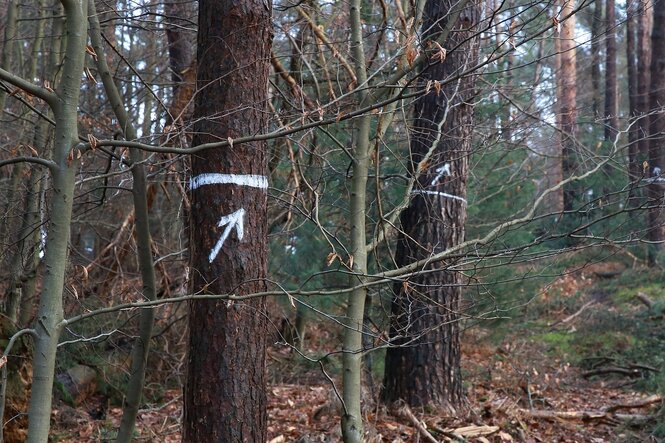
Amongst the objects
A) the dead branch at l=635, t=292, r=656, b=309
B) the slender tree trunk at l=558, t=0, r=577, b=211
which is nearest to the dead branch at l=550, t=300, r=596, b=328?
the dead branch at l=635, t=292, r=656, b=309

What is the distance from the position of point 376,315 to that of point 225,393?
14.5ft

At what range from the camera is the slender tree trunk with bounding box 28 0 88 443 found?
10.3ft

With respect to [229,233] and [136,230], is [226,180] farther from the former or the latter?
[136,230]

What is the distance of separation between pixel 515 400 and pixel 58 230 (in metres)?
5.76

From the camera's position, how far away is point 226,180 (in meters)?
4.16

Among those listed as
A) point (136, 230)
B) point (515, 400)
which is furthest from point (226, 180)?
point (515, 400)

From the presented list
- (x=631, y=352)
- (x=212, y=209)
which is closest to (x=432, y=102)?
(x=212, y=209)

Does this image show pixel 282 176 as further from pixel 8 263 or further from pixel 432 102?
pixel 8 263

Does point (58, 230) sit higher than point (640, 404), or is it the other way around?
point (58, 230)

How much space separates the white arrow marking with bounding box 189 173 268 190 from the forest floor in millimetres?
2484

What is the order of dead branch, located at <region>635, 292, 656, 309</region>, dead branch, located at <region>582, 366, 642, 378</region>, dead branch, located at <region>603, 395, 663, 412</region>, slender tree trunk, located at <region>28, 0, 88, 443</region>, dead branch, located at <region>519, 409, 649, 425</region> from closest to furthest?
slender tree trunk, located at <region>28, 0, 88, 443</region> → dead branch, located at <region>519, 409, 649, 425</region> → dead branch, located at <region>603, 395, 663, 412</region> → dead branch, located at <region>582, 366, 642, 378</region> → dead branch, located at <region>635, 292, 656, 309</region>

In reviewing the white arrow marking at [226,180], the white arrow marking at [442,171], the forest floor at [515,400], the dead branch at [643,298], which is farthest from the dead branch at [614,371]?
the white arrow marking at [226,180]

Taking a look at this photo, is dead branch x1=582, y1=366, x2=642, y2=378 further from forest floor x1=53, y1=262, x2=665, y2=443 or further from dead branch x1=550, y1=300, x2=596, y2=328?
dead branch x1=550, y1=300, x2=596, y2=328

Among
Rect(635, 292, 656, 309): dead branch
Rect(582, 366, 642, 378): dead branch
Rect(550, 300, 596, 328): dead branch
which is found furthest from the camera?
Rect(550, 300, 596, 328): dead branch
